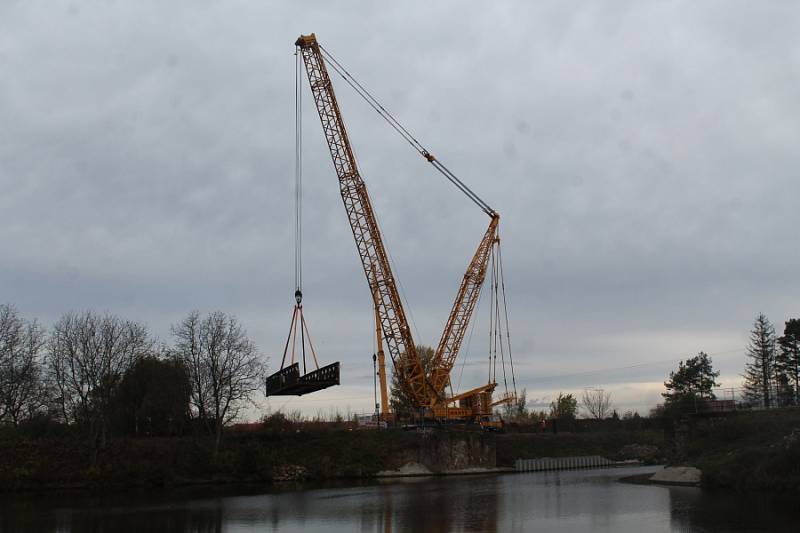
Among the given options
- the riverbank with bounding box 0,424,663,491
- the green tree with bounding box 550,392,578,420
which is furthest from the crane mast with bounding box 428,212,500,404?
the green tree with bounding box 550,392,578,420

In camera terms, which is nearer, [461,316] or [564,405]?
[461,316]

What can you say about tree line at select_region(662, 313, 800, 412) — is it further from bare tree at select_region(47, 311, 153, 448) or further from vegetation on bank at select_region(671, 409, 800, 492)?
bare tree at select_region(47, 311, 153, 448)

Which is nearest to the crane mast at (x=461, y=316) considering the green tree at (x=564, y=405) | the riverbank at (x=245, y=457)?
the riverbank at (x=245, y=457)

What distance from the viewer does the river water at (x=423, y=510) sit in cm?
2794

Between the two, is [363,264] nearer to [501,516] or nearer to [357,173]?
[357,173]

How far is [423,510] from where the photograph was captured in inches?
1314

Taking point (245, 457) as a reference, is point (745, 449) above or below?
above

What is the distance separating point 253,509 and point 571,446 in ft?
169

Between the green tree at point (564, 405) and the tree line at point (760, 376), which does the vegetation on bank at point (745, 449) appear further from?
the green tree at point (564, 405)

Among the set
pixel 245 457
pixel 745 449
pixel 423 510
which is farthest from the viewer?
pixel 245 457

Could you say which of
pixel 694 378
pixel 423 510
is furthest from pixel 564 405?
pixel 423 510

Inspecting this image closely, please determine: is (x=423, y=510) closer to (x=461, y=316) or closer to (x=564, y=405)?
(x=461, y=316)

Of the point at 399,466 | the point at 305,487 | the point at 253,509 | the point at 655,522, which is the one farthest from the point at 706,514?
the point at 399,466

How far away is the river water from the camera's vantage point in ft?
91.7
